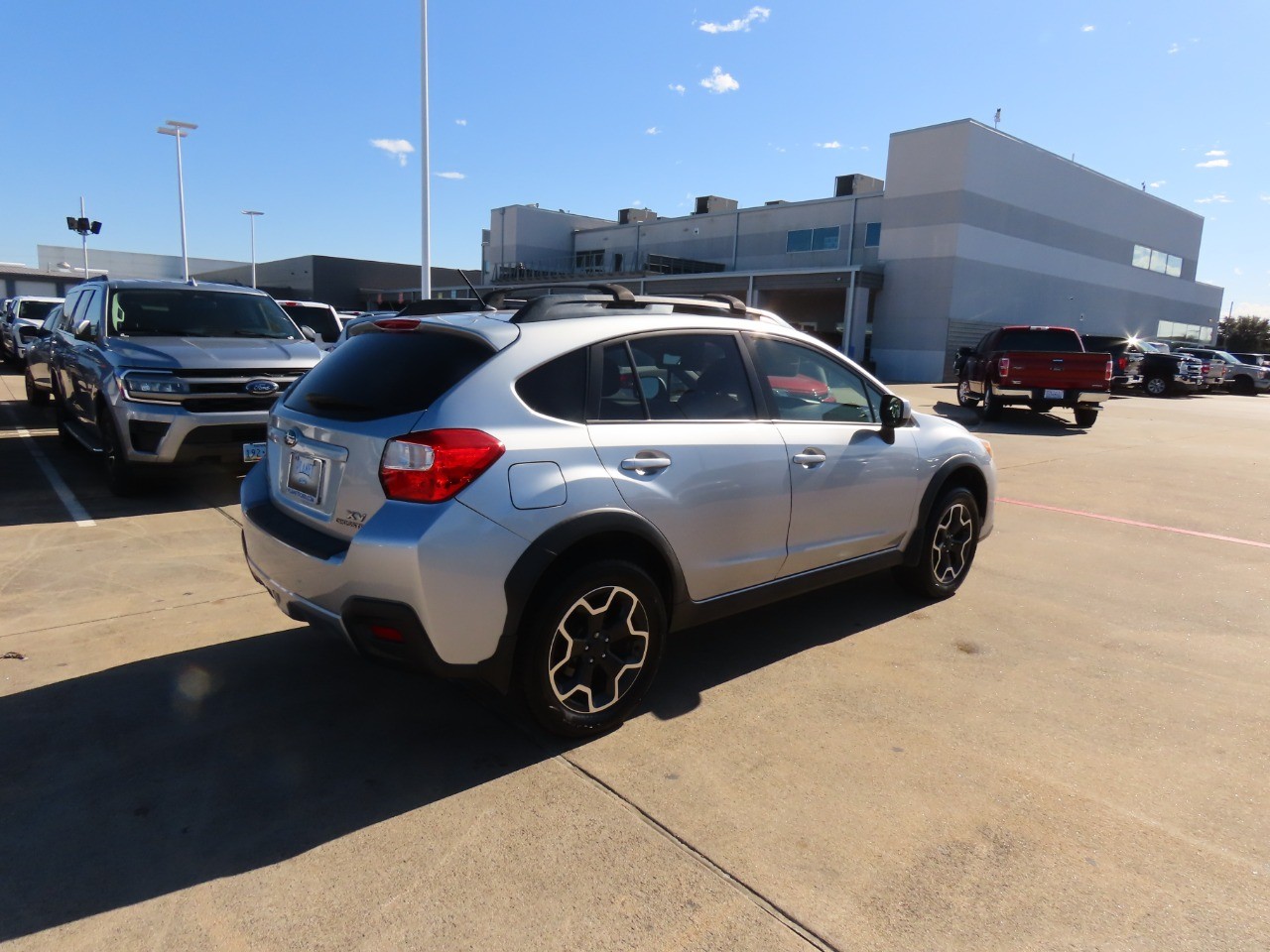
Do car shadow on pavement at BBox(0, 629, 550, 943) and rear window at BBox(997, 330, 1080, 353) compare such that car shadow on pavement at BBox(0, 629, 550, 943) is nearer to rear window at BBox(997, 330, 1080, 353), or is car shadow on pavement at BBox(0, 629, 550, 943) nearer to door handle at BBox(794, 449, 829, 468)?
door handle at BBox(794, 449, 829, 468)

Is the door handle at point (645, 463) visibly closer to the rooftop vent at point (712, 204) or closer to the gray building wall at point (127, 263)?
the rooftop vent at point (712, 204)

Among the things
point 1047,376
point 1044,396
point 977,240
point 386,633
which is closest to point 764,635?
point 386,633

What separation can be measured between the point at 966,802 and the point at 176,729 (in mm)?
3051

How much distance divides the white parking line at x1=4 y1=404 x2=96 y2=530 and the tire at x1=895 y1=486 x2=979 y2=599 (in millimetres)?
5978

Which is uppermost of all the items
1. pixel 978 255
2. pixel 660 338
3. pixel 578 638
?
pixel 978 255

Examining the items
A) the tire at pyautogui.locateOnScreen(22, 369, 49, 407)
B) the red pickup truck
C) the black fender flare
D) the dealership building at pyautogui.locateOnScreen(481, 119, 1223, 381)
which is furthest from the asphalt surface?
the dealership building at pyautogui.locateOnScreen(481, 119, 1223, 381)

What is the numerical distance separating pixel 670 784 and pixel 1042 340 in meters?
16.6

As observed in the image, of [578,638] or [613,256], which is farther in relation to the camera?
[613,256]

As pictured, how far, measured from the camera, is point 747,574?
12.5ft

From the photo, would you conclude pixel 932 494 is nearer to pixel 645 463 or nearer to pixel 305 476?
pixel 645 463

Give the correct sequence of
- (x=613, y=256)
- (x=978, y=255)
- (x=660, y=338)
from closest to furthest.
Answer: (x=660, y=338) < (x=978, y=255) < (x=613, y=256)

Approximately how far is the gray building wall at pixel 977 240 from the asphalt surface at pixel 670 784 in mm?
29779

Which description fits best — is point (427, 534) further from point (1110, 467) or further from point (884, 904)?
point (1110, 467)

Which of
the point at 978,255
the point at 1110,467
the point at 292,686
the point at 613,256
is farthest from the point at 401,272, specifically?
the point at 292,686
